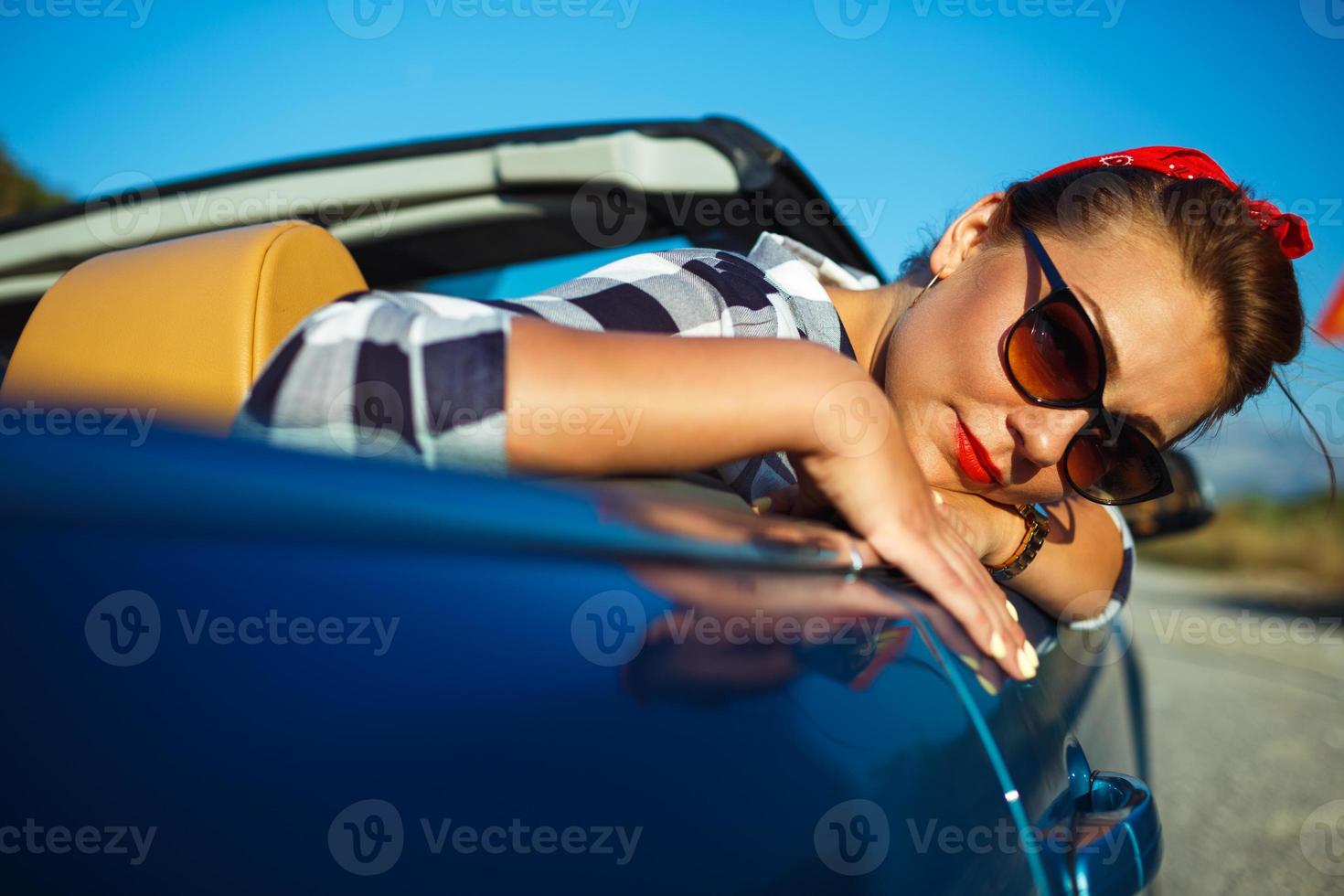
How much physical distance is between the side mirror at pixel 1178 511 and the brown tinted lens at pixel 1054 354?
144cm

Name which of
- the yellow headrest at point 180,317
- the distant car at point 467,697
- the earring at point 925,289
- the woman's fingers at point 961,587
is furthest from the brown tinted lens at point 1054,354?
the yellow headrest at point 180,317

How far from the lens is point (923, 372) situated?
1.54m

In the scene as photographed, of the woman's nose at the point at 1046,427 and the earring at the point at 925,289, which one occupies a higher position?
the earring at the point at 925,289

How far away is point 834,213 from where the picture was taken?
251cm

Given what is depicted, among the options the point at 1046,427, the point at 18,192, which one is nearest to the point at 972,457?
the point at 1046,427

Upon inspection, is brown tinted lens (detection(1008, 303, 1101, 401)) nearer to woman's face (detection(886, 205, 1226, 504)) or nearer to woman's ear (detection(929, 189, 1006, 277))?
woman's face (detection(886, 205, 1226, 504))

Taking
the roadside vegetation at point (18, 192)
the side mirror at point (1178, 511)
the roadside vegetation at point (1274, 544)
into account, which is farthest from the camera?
the roadside vegetation at point (18, 192)

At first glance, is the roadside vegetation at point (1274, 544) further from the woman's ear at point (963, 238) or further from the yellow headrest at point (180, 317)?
the yellow headrest at point (180, 317)

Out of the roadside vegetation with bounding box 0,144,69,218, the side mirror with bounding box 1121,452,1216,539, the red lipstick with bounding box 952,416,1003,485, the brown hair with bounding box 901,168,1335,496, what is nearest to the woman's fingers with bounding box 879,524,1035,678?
the red lipstick with bounding box 952,416,1003,485

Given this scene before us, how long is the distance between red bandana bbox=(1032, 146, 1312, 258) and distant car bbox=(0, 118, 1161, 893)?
1.10 metres

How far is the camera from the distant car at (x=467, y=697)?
0.47 metres

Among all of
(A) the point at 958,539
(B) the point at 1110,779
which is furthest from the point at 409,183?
(B) the point at 1110,779

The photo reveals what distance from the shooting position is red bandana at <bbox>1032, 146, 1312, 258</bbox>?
1.68m

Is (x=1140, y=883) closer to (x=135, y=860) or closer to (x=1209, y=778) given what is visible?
(x=135, y=860)
